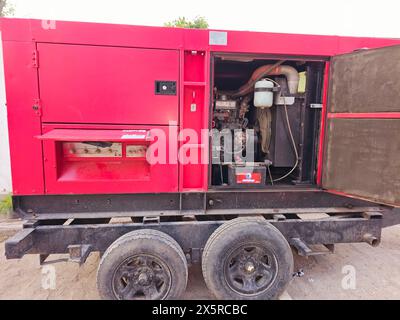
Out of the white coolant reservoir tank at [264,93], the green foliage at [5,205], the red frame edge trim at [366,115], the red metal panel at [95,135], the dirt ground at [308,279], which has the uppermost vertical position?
the white coolant reservoir tank at [264,93]

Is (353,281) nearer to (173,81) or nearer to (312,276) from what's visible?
(312,276)

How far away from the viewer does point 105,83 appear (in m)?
2.61

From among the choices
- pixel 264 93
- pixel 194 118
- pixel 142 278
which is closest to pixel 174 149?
pixel 194 118

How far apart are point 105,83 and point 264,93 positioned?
1696mm

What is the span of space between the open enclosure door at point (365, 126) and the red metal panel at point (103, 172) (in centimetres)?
172

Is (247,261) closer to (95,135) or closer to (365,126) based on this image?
(365,126)

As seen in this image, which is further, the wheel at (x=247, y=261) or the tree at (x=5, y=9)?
the tree at (x=5, y=9)

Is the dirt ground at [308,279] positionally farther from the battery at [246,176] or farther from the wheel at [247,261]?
the battery at [246,176]

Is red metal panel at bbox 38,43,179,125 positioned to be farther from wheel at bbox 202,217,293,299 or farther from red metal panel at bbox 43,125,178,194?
wheel at bbox 202,217,293,299

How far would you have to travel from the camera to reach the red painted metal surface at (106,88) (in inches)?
98.3

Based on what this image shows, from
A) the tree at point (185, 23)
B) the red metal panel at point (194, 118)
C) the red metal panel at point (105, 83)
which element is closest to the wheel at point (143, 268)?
the red metal panel at point (194, 118)

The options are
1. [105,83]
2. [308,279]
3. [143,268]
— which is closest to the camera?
[105,83]

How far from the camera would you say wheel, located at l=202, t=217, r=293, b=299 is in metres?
2.74

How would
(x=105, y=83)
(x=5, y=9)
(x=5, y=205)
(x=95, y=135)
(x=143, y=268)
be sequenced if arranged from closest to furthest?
1. (x=95, y=135)
2. (x=105, y=83)
3. (x=143, y=268)
4. (x=5, y=205)
5. (x=5, y=9)
